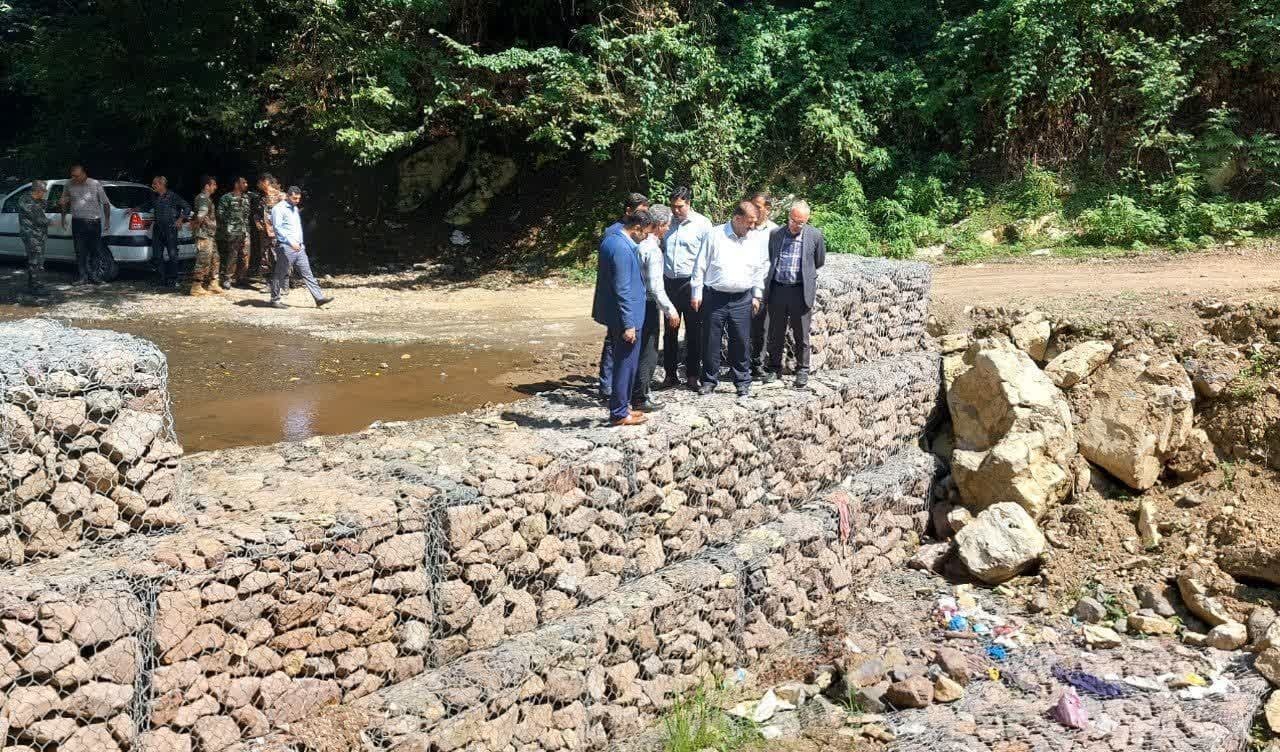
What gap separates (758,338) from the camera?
10047 millimetres

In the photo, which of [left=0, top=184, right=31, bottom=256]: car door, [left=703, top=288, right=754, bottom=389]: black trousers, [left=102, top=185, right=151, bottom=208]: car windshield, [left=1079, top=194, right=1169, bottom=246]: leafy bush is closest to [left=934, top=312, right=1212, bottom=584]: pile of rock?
[left=703, top=288, right=754, bottom=389]: black trousers

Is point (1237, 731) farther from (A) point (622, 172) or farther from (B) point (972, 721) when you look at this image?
(A) point (622, 172)

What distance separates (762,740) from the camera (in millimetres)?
7664

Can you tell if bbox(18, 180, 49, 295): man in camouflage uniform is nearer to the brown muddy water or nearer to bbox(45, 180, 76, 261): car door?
bbox(45, 180, 76, 261): car door

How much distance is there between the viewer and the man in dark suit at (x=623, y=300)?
7941 mm

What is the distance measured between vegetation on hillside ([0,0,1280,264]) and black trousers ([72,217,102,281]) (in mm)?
2829

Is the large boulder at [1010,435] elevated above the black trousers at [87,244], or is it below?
below

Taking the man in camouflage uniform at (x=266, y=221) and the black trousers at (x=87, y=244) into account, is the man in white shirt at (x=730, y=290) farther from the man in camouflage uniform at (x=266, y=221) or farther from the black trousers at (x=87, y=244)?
the black trousers at (x=87, y=244)

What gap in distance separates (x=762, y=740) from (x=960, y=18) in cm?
1355

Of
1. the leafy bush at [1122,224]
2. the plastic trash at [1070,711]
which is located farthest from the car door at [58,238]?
the leafy bush at [1122,224]

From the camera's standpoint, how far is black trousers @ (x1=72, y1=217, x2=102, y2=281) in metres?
14.2

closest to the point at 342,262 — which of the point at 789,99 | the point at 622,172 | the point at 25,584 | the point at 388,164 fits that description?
the point at 388,164

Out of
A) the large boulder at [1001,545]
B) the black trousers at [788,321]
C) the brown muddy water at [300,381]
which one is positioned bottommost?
the large boulder at [1001,545]

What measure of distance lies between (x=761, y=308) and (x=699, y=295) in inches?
37.7
